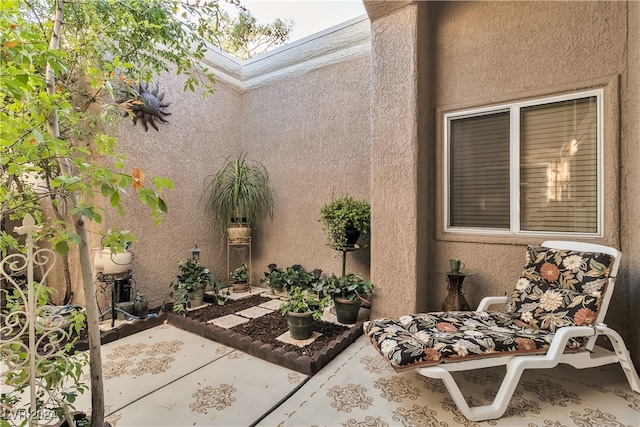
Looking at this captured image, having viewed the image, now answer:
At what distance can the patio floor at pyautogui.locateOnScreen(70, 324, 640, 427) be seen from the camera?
1.90m

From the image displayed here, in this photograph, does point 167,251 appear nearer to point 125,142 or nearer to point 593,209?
point 125,142

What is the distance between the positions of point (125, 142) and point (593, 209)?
5.11 metres

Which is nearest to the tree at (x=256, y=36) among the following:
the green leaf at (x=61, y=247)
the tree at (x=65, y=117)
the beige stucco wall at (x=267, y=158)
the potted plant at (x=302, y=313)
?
the beige stucco wall at (x=267, y=158)

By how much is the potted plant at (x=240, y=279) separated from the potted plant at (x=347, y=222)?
1825mm

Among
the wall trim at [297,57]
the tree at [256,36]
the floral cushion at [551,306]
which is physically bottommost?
the floral cushion at [551,306]

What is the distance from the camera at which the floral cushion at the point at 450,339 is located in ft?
6.36

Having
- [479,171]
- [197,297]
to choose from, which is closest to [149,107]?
[197,297]

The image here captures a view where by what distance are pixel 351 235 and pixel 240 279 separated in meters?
2.12

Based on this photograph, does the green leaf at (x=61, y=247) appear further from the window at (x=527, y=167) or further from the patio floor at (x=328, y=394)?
the window at (x=527, y=167)

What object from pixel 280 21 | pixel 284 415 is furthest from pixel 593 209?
pixel 280 21

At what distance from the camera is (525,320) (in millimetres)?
2430

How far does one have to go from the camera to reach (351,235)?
3662mm

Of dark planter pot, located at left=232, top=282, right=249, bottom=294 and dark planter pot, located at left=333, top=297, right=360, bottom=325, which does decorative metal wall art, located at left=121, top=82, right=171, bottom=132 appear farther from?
dark planter pot, located at left=333, top=297, right=360, bottom=325

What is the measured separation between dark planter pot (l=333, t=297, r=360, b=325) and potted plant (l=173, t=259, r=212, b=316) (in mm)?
1839
